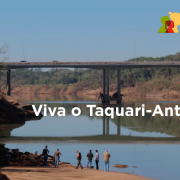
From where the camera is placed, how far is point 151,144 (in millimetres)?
41781

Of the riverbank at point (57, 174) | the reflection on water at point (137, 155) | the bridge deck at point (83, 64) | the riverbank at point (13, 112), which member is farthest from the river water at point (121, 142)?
the bridge deck at point (83, 64)

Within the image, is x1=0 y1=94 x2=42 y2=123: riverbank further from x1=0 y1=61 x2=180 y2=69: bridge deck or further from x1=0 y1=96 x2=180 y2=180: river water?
x1=0 y1=61 x2=180 y2=69: bridge deck

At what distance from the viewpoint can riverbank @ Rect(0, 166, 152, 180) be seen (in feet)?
73.6

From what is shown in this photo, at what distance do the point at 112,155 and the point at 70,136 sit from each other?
48.7ft

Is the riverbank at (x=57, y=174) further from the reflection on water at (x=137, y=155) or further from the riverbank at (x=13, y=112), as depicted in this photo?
the riverbank at (x=13, y=112)

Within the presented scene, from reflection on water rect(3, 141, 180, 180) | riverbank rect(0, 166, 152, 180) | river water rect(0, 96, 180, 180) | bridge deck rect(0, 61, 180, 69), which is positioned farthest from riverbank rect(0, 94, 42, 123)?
bridge deck rect(0, 61, 180, 69)

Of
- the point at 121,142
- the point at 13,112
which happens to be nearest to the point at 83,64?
the point at 13,112

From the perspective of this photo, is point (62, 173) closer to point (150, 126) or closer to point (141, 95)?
point (150, 126)

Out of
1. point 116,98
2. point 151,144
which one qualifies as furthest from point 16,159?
point 116,98

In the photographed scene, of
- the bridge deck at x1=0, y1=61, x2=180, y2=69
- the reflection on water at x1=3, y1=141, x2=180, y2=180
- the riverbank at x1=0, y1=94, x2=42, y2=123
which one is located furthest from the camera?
the bridge deck at x1=0, y1=61, x2=180, y2=69

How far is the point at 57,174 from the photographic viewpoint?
23719 mm

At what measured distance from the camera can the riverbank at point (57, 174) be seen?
22439 mm

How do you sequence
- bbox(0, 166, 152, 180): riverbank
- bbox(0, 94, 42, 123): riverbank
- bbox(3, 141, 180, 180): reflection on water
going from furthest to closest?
bbox(0, 94, 42, 123): riverbank
bbox(3, 141, 180, 180): reflection on water
bbox(0, 166, 152, 180): riverbank

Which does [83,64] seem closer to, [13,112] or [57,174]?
[13,112]
